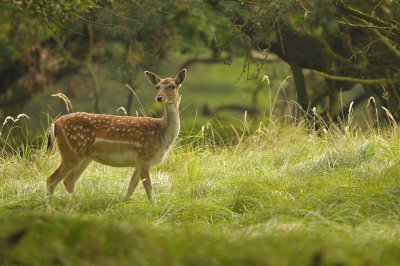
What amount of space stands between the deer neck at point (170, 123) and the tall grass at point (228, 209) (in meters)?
0.65

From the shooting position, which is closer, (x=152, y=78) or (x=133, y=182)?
(x=133, y=182)

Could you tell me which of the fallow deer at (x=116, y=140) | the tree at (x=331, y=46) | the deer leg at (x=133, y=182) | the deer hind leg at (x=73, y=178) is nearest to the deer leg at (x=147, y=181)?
the fallow deer at (x=116, y=140)

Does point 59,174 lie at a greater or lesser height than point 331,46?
lesser

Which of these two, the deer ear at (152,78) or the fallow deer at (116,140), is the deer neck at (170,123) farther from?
the deer ear at (152,78)

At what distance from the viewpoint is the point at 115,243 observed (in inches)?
157

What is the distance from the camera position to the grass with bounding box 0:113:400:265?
3.84 m

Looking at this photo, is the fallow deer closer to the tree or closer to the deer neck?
the deer neck

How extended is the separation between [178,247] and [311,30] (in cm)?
782

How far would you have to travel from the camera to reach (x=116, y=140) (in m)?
6.97

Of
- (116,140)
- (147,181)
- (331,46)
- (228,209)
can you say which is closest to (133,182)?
(147,181)

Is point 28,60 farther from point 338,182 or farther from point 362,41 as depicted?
point 338,182

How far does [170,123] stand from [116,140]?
0.62 metres

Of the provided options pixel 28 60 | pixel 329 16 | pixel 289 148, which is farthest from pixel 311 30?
pixel 28 60

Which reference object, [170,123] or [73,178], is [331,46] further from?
[73,178]
